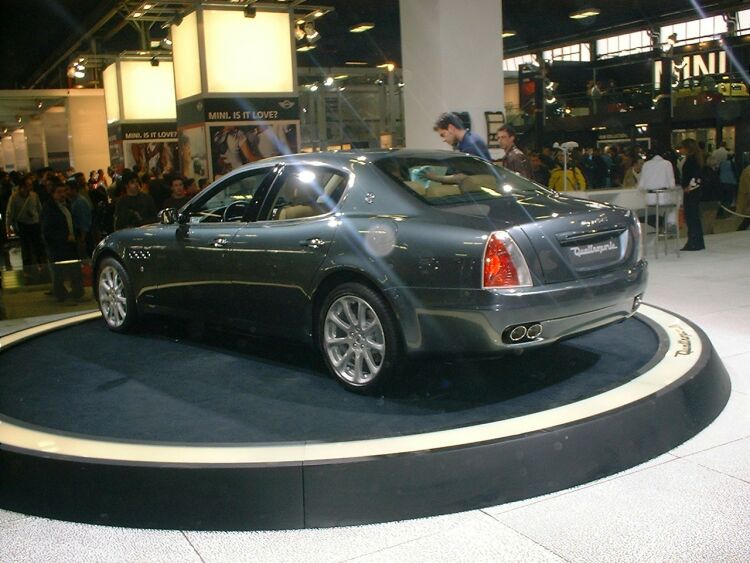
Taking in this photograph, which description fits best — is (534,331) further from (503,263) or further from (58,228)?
(58,228)

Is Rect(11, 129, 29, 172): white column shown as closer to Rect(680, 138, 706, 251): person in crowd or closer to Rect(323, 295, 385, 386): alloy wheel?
Rect(680, 138, 706, 251): person in crowd

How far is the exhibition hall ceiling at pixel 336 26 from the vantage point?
66.0 ft

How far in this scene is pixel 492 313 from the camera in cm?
380

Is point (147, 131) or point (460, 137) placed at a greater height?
point (147, 131)

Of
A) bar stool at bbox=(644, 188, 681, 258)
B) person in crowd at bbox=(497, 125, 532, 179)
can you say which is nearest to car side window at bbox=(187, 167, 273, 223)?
person in crowd at bbox=(497, 125, 532, 179)

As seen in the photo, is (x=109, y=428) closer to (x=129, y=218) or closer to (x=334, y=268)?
(x=334, y=268)

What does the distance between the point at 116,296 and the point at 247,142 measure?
18.7 ft

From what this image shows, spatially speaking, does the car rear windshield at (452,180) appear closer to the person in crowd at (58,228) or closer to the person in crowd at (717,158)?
the person in crowd at (58,228)

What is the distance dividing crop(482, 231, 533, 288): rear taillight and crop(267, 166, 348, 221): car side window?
1096 millimetres

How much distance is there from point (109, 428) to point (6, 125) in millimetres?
34567

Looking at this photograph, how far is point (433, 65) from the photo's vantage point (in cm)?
1088

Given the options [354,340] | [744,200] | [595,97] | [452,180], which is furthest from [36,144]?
[354,340]

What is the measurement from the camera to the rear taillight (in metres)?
3.82

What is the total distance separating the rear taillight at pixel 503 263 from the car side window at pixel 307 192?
1.10 m
